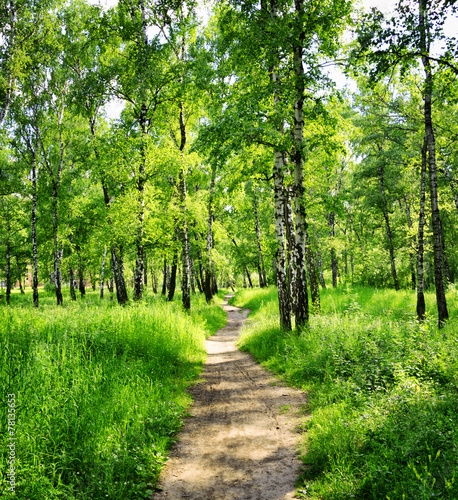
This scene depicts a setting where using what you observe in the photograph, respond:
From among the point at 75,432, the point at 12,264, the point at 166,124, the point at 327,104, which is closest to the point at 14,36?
the point at 166,124

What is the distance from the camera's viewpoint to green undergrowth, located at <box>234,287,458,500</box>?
3086 mm

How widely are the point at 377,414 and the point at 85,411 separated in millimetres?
4220

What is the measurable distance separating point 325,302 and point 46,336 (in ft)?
45.1

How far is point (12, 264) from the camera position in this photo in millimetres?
36562

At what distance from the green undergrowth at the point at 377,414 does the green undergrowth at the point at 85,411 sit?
2.29 meters

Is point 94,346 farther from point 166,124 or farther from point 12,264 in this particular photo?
point 12,264

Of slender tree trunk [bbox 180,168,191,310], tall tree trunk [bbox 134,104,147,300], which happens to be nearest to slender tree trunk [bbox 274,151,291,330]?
slender tree trunk [bbox 180,168,191,310]

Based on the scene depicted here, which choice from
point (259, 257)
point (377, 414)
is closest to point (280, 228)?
point (377, 414)

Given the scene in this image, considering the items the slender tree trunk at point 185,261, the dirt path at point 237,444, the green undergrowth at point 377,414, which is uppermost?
the slender tree trunk at point 185,261

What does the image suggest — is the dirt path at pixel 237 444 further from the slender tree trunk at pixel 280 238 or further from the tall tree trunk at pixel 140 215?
the tall tree trunk at pixel 140 215

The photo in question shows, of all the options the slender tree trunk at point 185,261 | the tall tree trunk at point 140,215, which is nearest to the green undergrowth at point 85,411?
the tall tree trunk at point 140,215

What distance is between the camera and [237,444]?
15.0ft

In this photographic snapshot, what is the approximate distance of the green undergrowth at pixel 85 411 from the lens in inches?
133

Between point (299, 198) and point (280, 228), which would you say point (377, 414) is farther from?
point (280, 228)
